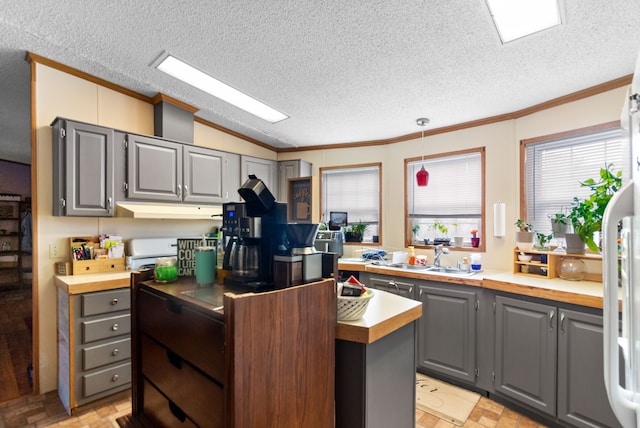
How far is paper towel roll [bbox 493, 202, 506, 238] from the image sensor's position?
2.96 meters

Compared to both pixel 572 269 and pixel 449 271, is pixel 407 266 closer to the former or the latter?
pixel 449 271

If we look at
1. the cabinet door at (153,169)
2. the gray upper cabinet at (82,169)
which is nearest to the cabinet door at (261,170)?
the cabinet door at (153,169)

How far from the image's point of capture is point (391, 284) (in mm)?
2988

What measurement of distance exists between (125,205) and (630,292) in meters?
3.25

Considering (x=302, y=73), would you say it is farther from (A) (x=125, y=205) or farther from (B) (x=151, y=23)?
(A) (x=125, y=205)

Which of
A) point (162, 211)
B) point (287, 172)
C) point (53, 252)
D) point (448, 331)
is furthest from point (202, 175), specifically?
point (448, 331)

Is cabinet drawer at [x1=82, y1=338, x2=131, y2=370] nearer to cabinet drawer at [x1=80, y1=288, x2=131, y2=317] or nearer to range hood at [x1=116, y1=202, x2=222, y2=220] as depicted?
cabinet drawer at [x1=80, y1=288, x2=131, y2=317]

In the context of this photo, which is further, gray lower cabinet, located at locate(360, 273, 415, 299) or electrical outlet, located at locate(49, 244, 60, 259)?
gray lower cabinet, located at locate(360, 273, 415, 299)

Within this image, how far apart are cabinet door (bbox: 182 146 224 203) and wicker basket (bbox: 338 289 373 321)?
2527mm

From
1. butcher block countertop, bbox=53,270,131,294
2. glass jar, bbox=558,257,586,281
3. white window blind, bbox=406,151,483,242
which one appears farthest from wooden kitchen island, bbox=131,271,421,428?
white window blind, bbox=406,151,483,242

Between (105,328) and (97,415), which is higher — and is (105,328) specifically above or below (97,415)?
above

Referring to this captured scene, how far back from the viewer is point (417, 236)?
3766 millimetres

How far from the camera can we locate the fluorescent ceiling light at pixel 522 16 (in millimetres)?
1573

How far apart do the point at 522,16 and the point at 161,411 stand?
272 centimetres
